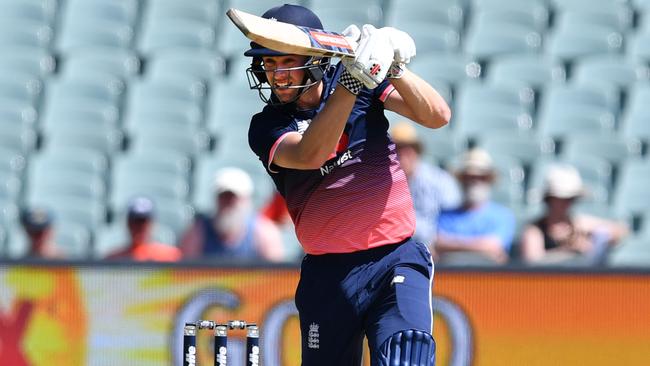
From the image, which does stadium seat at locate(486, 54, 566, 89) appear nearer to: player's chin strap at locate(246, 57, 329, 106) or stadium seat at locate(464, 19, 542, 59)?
stadium seat at locate(464, 19, 542, 59)

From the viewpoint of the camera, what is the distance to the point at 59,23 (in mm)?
11008

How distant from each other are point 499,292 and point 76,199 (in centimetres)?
387

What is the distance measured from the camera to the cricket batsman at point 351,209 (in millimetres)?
4391

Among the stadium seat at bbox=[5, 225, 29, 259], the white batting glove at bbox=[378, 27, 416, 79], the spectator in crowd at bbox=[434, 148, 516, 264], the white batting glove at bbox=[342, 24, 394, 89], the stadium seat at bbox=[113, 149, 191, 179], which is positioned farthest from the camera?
the stadium seat at bbox=[113, 149, 191, 179]

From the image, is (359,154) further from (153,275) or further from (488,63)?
(488,63)

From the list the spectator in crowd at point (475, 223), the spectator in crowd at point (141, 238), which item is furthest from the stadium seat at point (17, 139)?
the spectator in crowd at point (475, 223)

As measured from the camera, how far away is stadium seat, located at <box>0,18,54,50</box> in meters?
10.8

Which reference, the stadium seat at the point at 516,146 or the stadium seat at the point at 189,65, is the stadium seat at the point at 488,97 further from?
the stadium seat at the point at 189,65

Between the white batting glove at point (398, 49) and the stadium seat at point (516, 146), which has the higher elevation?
the white batting glove at point (398, 49)

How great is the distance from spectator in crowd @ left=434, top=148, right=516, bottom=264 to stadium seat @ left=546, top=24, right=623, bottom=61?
2.44 m

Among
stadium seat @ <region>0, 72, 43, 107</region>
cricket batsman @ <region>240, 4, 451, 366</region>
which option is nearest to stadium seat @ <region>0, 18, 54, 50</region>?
stadium seat @ <region>0, 72, 43, 107</region>

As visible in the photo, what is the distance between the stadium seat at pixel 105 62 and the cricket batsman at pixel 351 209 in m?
5.96

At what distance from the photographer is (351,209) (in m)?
4.57

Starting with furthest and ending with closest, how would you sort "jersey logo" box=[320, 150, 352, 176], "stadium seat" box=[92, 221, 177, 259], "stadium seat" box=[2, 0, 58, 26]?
"stadium seat" box=[2, 0, 58, 26], "stadium seat" box=[92, 221, 177, 259], "jersey logo" box=[320, 150, 352, 176]
